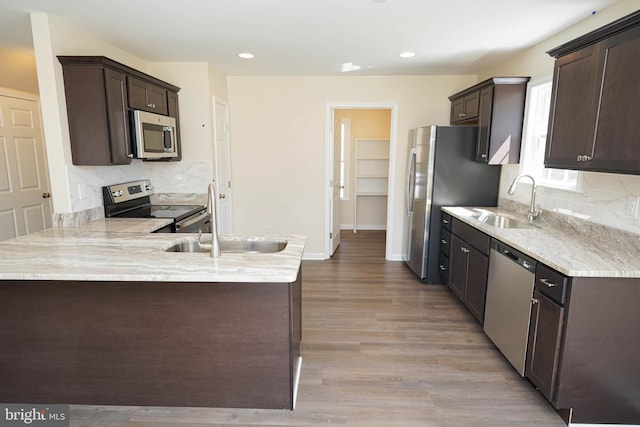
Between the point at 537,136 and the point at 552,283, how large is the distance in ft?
6.22

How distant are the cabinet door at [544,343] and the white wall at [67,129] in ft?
11.5

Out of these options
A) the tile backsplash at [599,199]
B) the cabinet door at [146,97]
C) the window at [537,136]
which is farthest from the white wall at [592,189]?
the cabinet door at [146,97]

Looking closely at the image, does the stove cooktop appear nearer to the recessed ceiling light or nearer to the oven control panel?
the oven control panel

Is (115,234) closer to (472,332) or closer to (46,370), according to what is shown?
(46,370)

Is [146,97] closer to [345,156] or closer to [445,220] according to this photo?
[445,220]

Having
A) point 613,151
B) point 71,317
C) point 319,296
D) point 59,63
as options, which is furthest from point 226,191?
point 613,151

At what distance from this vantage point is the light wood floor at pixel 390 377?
6.38 feet

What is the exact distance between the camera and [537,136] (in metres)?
3.24

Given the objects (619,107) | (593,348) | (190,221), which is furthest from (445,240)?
(190,221)

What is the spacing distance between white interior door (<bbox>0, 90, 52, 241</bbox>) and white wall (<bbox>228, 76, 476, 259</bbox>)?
88.3 inches

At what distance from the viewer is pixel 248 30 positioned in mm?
2881

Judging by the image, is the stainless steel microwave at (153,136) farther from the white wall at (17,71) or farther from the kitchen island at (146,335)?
the white wall at (17,71)

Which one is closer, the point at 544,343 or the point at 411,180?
the point at 544,343

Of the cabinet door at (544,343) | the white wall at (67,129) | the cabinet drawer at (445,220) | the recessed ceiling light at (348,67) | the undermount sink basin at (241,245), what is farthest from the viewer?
the recessed ceiling light at (348,67)
